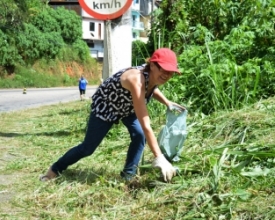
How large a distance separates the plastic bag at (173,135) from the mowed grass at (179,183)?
0.30ft

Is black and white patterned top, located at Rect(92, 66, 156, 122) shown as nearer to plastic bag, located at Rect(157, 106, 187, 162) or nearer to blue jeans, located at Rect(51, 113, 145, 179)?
blue jeans, located at Rect(51, 113, 145, 179)

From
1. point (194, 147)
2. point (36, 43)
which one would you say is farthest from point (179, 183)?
point (36, 43)

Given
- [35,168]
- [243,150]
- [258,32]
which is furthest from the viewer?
[258,32]

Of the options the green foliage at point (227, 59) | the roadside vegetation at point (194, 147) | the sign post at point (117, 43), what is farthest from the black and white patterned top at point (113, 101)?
the sign post at point (117, 43)

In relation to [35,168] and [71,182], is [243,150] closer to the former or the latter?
[71,182]

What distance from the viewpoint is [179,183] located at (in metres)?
3.50

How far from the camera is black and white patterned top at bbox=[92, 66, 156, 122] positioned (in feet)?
12.7

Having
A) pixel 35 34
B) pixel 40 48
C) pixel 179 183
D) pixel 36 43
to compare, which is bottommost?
pixel 179 183

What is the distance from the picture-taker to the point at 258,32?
23.3ft

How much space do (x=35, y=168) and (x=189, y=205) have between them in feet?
6.74

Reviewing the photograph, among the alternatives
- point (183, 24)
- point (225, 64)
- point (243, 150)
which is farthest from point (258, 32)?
point (243, 150)

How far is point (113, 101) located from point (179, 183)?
0.86 meters

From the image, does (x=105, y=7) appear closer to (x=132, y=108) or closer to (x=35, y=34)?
(x=132, y=108)

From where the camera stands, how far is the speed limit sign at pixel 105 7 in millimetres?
6055
